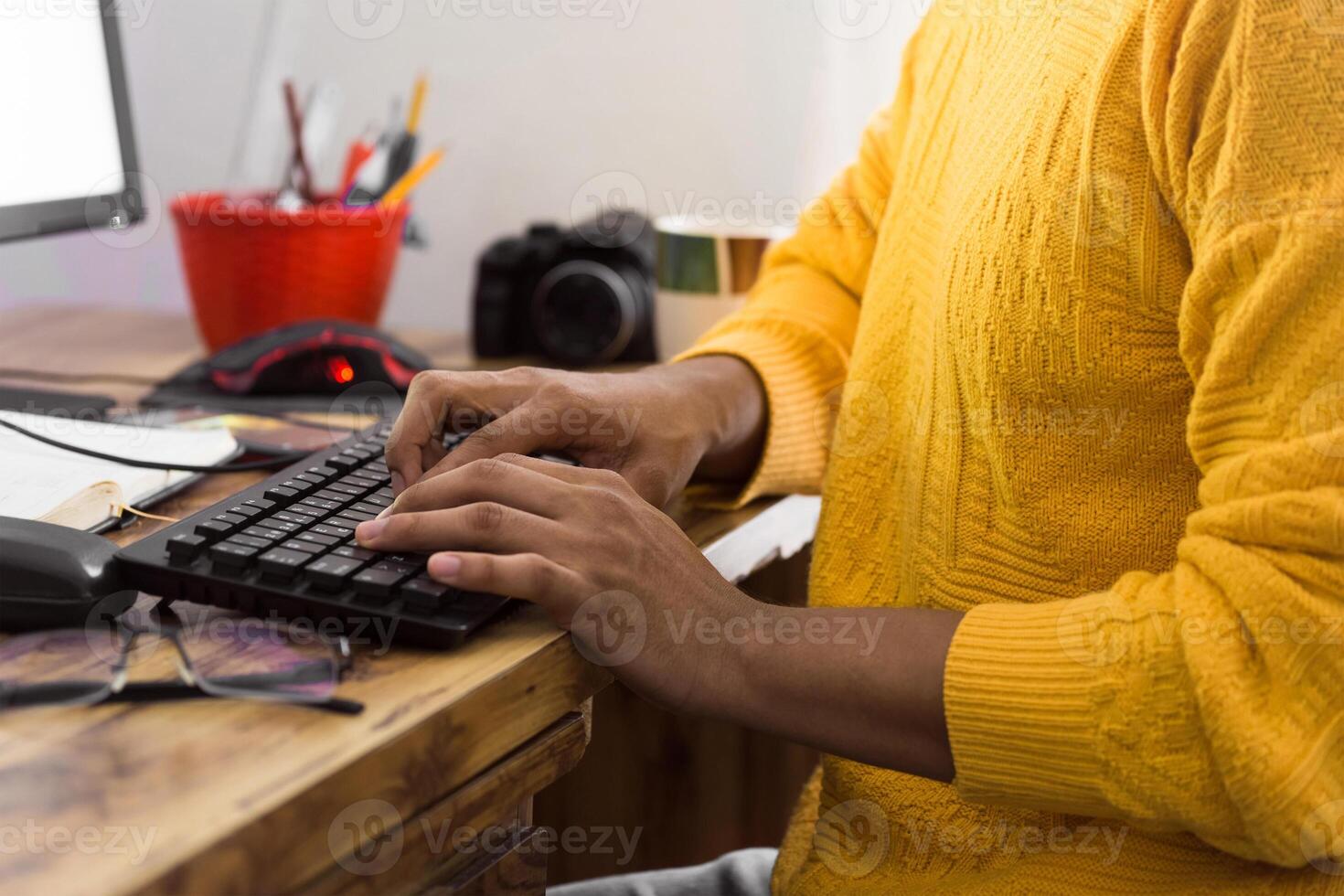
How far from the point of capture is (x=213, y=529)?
0.53 m

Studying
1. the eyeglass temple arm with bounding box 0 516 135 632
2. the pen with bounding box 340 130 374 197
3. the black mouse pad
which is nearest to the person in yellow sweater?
the eyeglass temple arm with bounding box 0 516 135 632

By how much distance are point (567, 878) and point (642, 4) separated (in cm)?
83

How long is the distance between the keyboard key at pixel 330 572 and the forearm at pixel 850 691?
A: 0.52 ft

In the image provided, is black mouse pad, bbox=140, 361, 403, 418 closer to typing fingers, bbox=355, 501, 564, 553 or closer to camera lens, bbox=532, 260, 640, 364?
camera lens, bbox=532, 260, 640, 364

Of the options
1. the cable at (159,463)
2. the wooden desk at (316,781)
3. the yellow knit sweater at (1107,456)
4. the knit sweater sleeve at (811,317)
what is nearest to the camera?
the wooden desk at (316,781)

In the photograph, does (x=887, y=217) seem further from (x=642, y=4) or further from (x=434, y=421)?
(x=642, y=4)

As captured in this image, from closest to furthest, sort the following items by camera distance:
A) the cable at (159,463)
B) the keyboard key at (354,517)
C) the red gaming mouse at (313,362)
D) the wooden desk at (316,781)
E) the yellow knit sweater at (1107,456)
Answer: the wooden desk at (316,781), the yellow knit sweater at (1107,456), the keyboard key at (354,517), the cable at (159,463), the red gaming mouse at (313,362)

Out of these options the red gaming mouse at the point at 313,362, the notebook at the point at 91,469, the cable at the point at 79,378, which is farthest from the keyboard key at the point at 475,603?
the cable at the point at 79,378

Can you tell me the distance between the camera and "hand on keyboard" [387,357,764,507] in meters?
0.64

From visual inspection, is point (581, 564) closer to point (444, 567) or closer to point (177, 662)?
point (444, 567)

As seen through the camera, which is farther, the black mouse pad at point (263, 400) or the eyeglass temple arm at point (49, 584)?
the black mouse pad at point (263, 400)

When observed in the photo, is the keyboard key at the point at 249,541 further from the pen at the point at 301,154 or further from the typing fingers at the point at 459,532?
the pen at the point at 301,154

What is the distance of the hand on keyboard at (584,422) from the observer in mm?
635

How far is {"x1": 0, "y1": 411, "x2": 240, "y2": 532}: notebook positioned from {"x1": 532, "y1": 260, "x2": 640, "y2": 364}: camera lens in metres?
0.36
